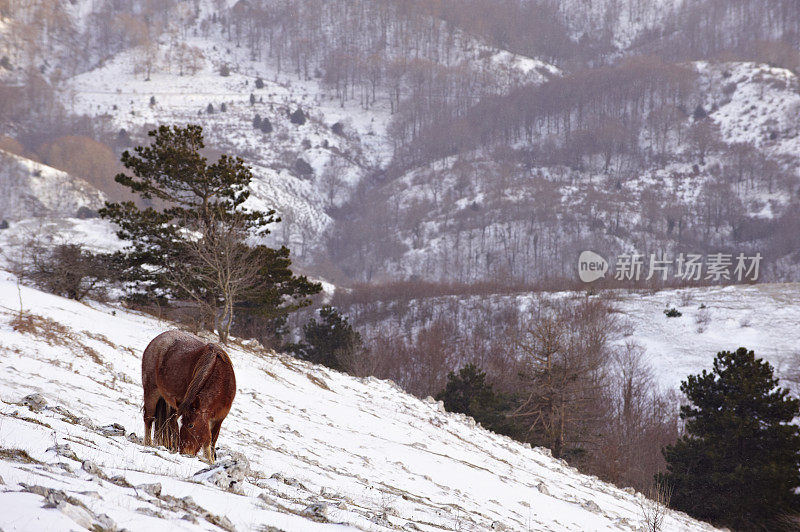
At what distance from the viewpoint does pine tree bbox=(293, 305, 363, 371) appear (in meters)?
40.3

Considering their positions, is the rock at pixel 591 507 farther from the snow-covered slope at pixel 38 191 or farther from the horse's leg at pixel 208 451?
the snow-covered slope at pixel 38 191

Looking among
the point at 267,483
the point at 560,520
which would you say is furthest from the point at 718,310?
the point at 267,483

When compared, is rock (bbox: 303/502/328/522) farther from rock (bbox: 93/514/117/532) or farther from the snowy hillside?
the snowy hillside

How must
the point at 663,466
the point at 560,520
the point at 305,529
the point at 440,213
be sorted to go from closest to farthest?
the point at 305,529
the point at 560,520
the point at 663,466
the point at 440,213

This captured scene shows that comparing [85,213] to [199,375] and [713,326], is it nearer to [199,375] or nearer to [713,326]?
[713,326]

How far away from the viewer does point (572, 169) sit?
18162 centimetres

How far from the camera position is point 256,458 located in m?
7.89

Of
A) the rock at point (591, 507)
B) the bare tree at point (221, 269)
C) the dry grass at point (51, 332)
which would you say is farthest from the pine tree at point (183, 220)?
the rock at point (591, 507)

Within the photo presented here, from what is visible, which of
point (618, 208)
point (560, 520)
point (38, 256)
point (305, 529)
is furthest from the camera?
point (618, 208)

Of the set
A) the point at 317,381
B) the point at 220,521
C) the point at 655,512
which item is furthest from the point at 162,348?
the point at 317,381

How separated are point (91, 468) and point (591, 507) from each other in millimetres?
10744

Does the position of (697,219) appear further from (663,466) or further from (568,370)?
(568,370)

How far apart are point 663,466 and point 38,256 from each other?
134ft

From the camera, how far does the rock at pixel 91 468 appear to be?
421 cm
